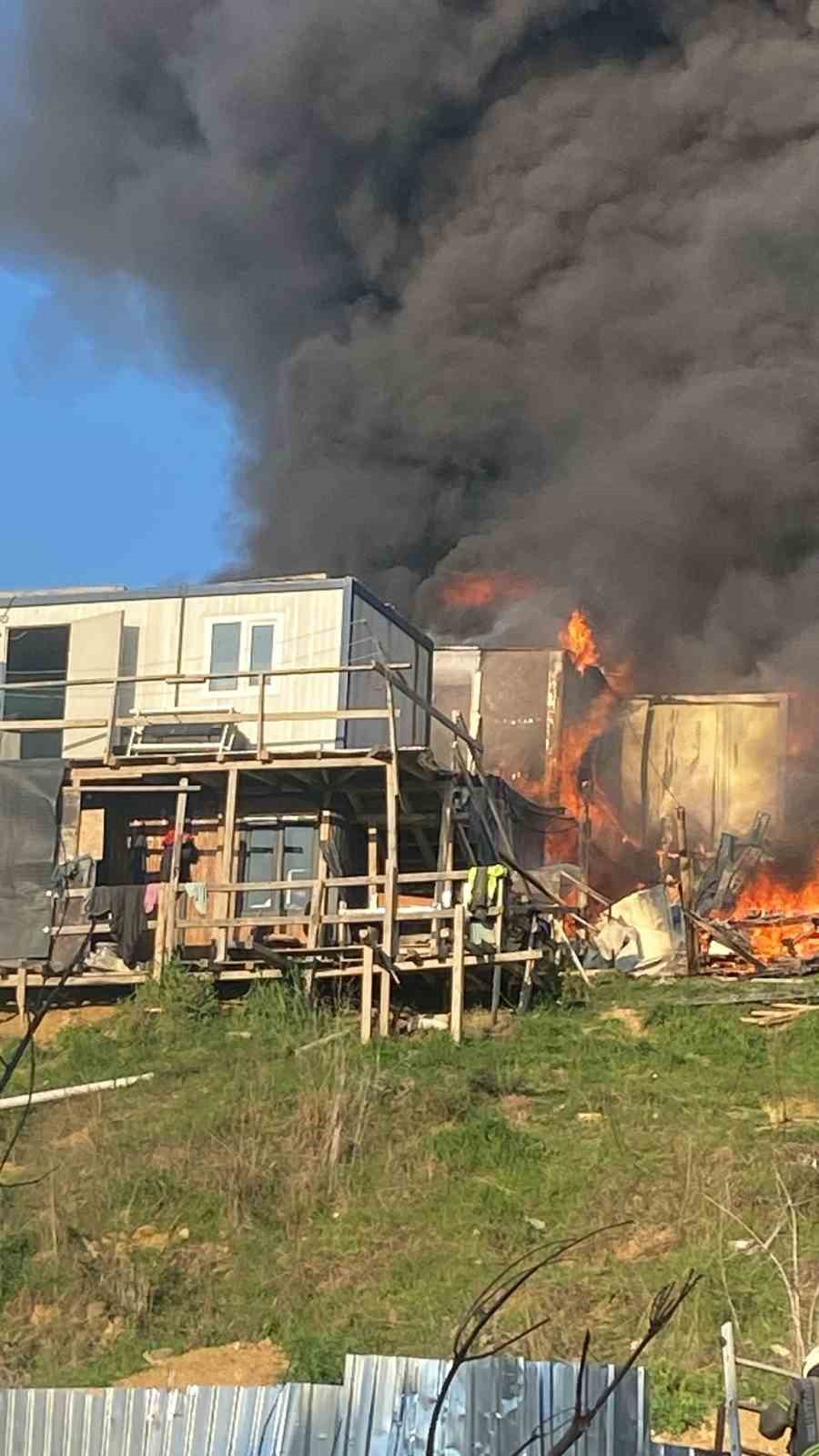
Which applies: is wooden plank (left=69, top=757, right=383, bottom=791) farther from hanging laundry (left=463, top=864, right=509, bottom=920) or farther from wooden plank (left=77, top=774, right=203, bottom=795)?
hanging laundry (left=463, top=864, right=509, bottom=920)

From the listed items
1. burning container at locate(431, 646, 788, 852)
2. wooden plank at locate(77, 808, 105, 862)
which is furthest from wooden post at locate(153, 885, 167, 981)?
burning container at locate(431, 646, 788, 852)

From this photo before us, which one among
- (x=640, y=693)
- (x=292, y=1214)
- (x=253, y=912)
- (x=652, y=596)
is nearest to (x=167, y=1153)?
(x=292, y=1214)

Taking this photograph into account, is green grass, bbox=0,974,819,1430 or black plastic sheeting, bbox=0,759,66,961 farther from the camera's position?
black plastic sheeting, bbox=0,759,66,961

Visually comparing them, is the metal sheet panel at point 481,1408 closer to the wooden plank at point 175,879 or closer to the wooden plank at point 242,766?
the wooden plank at point 175,879

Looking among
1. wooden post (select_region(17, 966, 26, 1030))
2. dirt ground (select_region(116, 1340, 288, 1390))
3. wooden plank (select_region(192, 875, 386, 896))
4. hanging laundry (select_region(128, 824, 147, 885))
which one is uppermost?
hanging laundry (select_region(128, 824, 147, 885))

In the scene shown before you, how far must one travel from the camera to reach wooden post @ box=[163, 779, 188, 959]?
17.1 metres

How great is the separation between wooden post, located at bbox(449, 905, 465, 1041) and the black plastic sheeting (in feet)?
16.0

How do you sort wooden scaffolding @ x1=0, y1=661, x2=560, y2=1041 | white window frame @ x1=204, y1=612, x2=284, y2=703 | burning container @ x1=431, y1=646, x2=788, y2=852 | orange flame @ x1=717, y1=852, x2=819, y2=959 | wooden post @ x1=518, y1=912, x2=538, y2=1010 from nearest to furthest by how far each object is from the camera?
wooden scaffolding @ x1=0, y1=661, x2=560, y2=1041, wooden post @ x1=518, y1=912, x2=538, y2=1010, white window frame @ x1=204, y1=612, x2=284, y2=703, orange flame @ x1=717, y1=852, x2=819, y2=959, burning container @ x1=431, y1=646, x2=788, y2=852

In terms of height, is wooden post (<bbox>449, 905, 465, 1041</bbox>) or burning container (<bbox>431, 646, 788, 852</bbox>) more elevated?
burning container (<bbox>431, 646, 788, 852</bbox>)

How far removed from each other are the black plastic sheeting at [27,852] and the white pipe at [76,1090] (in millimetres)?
3435

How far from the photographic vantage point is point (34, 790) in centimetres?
1864

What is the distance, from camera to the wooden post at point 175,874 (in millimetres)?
17125

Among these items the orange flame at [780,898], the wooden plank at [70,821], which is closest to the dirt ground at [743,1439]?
the wooden plank at [70,821]

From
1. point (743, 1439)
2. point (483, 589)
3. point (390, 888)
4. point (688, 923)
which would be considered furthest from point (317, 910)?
point (483, 589)
